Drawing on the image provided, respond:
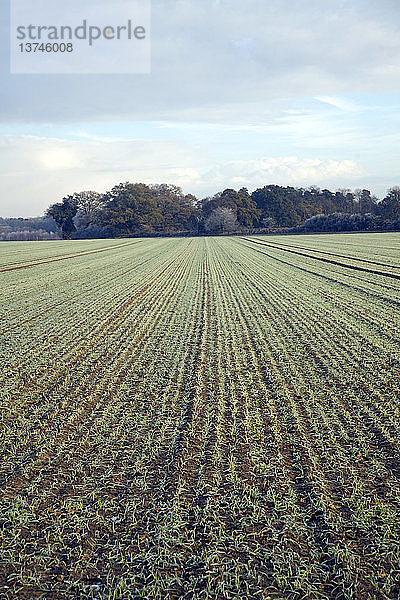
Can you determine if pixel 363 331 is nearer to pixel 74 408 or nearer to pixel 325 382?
pixel 325 382

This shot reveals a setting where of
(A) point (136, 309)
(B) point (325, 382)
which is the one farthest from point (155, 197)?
(B) point (325, 382)

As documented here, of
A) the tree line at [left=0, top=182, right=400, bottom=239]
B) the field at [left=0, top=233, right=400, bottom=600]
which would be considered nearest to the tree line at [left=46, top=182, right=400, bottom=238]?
the tree line at [left=0, top=182, right=400, bottom=239]

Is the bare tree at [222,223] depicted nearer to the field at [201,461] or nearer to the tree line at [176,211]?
the tree line at [176,211]

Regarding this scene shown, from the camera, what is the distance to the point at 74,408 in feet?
25.0

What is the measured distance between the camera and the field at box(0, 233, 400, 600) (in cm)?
412

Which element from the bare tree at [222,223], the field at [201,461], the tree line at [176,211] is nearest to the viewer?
the field at [201,461]

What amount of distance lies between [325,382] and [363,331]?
166 inches

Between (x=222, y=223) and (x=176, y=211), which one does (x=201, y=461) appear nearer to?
(x=222, y=223)

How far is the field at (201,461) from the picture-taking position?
13.5 ft

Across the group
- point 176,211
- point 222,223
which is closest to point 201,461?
point 222,223

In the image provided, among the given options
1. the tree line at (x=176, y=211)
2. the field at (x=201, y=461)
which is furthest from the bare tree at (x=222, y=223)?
the field at (x=201, y=461)

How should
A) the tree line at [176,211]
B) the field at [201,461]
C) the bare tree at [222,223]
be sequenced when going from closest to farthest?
the field at [201,461]
the bare tree at [222,223]
the tree line at [176,211]

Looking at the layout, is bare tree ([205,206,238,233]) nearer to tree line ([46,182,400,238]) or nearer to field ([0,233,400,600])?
tree line ([46,182,400,238])

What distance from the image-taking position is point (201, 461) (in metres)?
5.87
